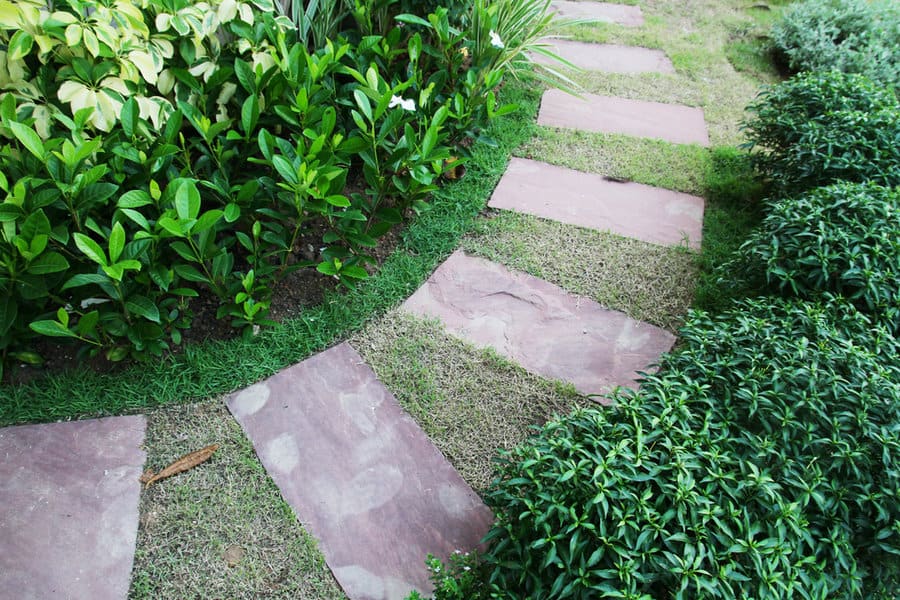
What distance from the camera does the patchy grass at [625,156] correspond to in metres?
3.12

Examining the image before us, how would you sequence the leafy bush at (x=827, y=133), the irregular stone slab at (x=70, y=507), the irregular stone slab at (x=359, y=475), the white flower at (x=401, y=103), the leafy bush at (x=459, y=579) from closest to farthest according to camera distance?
the leafy bush at (x=459, y=579)
the irregular stone slab at (x=70, y=507)
the irregular stone slab at (x=359, y=475)
the white flower at (x=401, y=103)
the leafy bush at (x=827, y=133)

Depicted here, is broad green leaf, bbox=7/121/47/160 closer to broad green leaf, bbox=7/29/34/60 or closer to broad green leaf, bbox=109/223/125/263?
broad green leaf, bbox=7/29/34/60

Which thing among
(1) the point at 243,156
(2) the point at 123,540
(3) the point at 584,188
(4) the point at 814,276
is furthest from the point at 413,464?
(3) the point at 584,188

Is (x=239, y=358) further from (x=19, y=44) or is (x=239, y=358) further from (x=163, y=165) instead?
(x=19, y=44)

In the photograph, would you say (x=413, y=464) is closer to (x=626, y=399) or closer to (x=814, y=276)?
(x=626, y=399)

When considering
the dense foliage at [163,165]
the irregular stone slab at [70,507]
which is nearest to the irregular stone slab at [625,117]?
the dense foliage at [163,165]

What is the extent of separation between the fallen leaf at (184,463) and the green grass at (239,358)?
212 millimetres

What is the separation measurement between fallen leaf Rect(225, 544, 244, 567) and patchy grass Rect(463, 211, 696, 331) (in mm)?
1467

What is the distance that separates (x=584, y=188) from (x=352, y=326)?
4.69 ft

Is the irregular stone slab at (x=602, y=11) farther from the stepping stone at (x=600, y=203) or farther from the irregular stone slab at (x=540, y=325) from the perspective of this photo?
the irregular stone slab at (x=540, y=325)

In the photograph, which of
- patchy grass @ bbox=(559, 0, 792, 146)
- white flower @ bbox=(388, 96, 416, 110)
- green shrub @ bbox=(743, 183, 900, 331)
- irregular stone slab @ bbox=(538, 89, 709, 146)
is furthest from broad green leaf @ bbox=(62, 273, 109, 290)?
patchy grass @ bbox=(559, 0, 792, 146)

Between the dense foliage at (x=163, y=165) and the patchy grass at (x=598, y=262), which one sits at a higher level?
the dense foliage at (x=163, y=165)

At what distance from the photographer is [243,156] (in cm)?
222

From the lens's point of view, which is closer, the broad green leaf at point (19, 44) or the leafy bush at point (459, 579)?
the leafy bush at point (459, 579)
